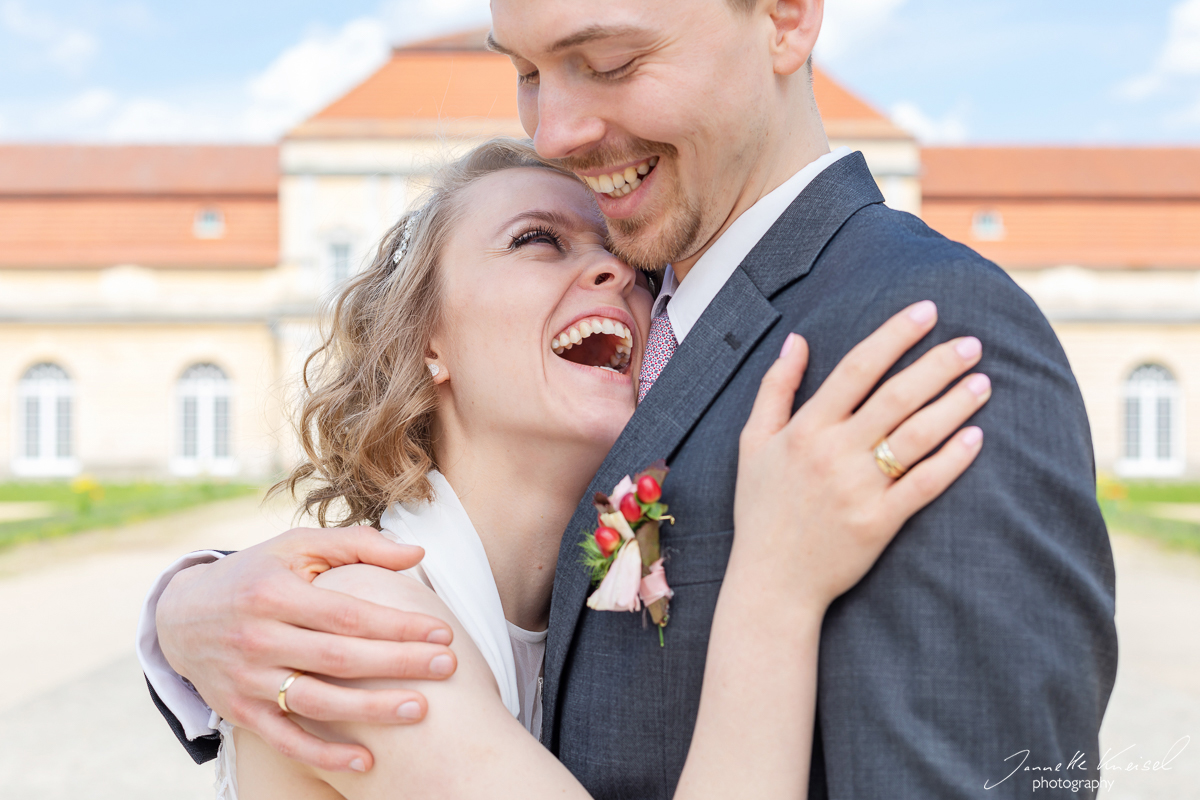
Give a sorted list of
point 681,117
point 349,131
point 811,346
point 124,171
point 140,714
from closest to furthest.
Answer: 1. point 811,346
2. point 681,117
3. point 140,714
4. point 349,131
5. point 124,171

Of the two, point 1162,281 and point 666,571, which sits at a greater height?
point 1162,281

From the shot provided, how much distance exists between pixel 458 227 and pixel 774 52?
88 cm

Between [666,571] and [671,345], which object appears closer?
[666,571]

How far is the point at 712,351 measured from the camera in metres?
1.71

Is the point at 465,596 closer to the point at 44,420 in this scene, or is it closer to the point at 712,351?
the point at 712,351

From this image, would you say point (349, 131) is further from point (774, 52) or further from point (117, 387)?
point (774, 52)

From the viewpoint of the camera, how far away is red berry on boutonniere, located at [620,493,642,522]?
1.54 meters

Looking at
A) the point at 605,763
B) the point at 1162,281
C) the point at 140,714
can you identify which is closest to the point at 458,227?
the point at 605,763

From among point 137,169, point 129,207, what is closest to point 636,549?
point 129,207

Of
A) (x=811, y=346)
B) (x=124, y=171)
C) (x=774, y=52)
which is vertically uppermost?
(x=124, y=171)

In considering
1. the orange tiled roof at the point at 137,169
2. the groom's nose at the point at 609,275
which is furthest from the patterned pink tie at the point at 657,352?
the orange tiled roof at the point at 137,169

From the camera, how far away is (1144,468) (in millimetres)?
27125

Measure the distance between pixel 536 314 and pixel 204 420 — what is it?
2748 centimetres

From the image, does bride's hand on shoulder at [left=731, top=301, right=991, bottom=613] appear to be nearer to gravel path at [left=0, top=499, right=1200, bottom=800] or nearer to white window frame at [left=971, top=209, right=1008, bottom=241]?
gravel path at [left=0, top=499, right=1200, bottom=800]
